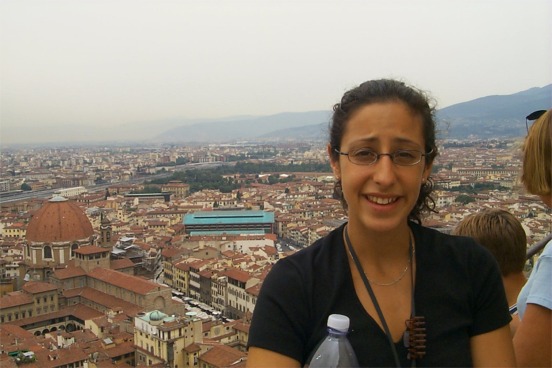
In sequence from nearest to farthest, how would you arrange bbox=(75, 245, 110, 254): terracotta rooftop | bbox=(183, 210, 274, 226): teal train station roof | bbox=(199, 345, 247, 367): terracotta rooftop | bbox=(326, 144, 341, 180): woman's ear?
bbox=(326, 144, 341, 180): woman's ear < bbox=(199, 345, 247, 367): terracotta rooftop < bbox=(75, 245, 110, 254): terracotta rooftop < bbox=(183, 210, 274, 226): teal train station roof

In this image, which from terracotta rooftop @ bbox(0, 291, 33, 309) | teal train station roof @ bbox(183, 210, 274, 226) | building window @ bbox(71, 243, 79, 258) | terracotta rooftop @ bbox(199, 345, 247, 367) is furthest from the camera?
teal train station roof @ bbox(183, 210, 274, 226)

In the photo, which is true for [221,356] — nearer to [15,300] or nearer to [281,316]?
[15,300]

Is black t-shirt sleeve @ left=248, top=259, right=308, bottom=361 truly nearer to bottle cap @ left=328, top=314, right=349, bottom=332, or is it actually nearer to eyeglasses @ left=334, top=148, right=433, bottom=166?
bottle cap @ left=328, top=314, right=349, bottom=332

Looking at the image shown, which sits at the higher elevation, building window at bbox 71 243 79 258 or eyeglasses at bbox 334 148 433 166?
eyeglasses at bbox 334 148 433 166

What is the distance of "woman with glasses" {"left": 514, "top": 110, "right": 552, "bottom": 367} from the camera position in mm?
623

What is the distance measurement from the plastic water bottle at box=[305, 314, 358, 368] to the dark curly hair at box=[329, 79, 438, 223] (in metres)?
0.20

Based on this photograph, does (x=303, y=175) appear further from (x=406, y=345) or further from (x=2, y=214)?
(x=406, y=345)

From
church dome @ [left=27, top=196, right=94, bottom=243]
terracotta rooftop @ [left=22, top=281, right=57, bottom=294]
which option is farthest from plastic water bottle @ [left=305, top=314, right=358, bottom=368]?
church dome @ [left=27, top=196, right=94, bottom=243]

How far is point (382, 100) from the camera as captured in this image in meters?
0.63

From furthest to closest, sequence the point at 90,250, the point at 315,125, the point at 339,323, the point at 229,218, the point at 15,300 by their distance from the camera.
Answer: the point at 315,125 → the point at 229,218 → the point at 90,250 → the point at 15,300 → the point at 339,323

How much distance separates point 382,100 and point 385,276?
0.20 m

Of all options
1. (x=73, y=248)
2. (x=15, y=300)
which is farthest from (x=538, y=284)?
(x=73, y=248)

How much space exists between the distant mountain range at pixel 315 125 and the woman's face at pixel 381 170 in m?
0.09

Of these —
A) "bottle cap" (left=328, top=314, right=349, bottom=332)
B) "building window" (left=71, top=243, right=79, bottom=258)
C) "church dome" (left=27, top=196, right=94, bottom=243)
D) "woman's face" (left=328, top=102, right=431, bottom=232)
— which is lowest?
"building window" (left=71, top=243, right=79, bottom=258)
